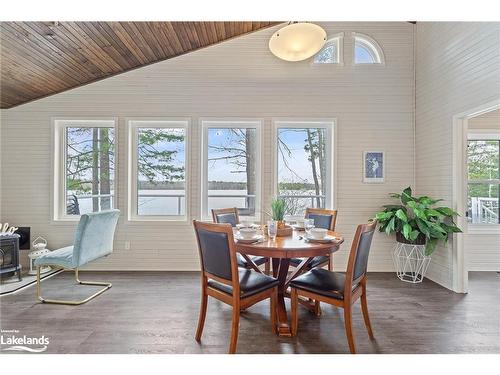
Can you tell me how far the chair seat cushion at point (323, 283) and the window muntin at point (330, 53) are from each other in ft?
10.5

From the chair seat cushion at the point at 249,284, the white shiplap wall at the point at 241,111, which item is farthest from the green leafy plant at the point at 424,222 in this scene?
the chair seat cushion at the point at 249,284

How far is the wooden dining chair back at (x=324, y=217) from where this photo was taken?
2.94 m

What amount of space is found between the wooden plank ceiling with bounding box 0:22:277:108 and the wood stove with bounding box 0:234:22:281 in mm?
1994

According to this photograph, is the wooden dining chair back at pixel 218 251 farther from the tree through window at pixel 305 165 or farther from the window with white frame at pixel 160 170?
the tree through window at pixel 305 165

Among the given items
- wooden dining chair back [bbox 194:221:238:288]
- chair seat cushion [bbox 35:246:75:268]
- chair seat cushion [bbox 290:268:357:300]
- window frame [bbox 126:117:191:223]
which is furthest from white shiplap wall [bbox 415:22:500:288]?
chair seat cushion [bbox 35:246:75:268]

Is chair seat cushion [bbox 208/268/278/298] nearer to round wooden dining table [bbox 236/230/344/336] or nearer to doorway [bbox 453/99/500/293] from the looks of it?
round wooden dining table [bbox 236/230/344/336]

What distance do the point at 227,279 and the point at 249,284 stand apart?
0.66ft

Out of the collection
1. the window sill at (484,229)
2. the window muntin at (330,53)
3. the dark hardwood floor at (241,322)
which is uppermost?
the window muntin at (330,53)

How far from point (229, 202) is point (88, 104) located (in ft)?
8.54

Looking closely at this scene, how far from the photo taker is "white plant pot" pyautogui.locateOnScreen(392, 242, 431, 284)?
3455 millimetres
